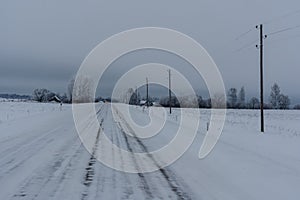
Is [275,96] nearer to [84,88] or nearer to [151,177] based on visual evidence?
[84,88]

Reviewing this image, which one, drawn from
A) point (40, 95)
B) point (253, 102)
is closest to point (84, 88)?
point (40, 95)

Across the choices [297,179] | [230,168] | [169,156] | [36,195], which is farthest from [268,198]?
[169,156]

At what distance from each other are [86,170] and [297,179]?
197 inches

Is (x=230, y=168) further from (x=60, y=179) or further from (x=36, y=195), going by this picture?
(x=36, y=195)

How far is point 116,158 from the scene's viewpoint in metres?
11.1

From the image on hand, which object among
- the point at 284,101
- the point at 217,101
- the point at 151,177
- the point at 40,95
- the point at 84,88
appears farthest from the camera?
the point at 40,95

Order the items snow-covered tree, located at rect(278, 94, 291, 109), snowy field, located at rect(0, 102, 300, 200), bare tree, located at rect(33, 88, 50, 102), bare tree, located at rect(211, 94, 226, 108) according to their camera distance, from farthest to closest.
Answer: bare tree, located at rect(33, 88, 50, 102), snow-covered tree, located at rect(278, 94, 291, 109), bare tree, located at rect(211, 94, 226, 108), snowy field, located at rect(0, 102, 300, 200)

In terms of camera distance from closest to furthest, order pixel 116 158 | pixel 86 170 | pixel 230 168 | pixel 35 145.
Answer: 1. pixel 86 170
2. pixel 230 168
3. pixel 116 158
4. pixel 35 145

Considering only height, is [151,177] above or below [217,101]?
below

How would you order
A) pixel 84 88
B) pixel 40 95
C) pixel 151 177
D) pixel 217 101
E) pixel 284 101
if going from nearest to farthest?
pixel 151 177 → pixel 217 101 → pixel 84 88 → pixel 284 101 → pixel 40 95

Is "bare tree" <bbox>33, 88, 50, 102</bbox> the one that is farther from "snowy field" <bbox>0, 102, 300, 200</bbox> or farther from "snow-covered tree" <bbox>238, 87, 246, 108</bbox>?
"snowy field" <bbox>0, 102, 300, 200</bbox>

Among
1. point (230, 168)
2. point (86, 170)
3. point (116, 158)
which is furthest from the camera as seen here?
point (116, 158)

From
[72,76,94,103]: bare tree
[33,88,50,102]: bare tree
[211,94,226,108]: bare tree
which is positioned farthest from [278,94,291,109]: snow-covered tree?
[33,88,50,102]: bare tree

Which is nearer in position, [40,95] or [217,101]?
[217,101]
